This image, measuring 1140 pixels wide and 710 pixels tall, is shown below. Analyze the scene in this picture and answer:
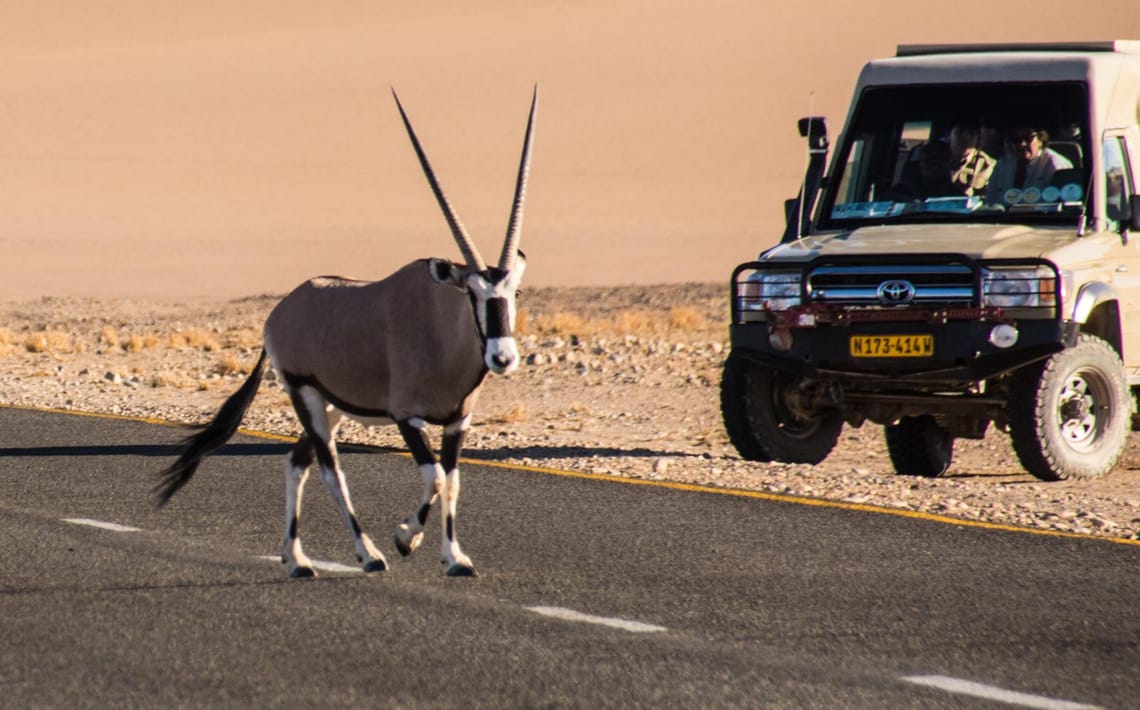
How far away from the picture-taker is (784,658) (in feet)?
25.6

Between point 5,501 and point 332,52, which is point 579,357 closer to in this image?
point 5,501

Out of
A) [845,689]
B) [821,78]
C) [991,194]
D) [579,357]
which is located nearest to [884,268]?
[991,194]

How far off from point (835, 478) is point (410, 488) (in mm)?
2878

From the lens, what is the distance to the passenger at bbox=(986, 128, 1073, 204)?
47.0 feet

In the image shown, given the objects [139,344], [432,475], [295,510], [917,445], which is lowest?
[139,344]

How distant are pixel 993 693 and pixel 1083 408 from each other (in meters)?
7.09

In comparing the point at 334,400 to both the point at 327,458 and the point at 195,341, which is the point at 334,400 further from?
the point at 195,341

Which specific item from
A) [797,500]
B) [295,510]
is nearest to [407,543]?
[295,510]

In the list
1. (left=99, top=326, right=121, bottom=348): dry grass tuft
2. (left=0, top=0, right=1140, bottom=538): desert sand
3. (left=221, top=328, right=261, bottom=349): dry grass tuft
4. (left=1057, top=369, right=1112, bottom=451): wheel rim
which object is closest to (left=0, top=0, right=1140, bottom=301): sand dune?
(left=0, top=0, right=1140, bottom=538): desert sand

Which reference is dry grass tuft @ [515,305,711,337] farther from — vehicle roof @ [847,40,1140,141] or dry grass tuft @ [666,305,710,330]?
vehicle roof @ [847,40,1140,141]

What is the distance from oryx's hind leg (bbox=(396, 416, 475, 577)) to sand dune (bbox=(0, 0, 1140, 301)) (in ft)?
151

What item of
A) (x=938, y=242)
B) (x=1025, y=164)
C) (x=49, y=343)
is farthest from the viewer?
(x=49, y=343)

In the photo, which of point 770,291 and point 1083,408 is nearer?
point 1083,408

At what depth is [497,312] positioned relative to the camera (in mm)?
8492
